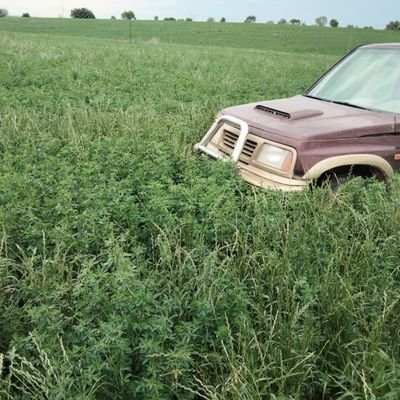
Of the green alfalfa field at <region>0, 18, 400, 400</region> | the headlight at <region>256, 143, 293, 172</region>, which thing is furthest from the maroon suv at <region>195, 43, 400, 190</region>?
the green alfalfa field at <region>0, 18, 400, 400</region>

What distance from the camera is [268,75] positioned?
13.6m

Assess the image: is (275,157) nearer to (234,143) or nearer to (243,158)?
(243,158)

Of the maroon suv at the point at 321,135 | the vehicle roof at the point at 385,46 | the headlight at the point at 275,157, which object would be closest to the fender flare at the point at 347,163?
the maroon suv at the point at 321,135

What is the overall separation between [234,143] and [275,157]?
25.7 inches

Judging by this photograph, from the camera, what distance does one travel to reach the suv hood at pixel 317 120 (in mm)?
4258

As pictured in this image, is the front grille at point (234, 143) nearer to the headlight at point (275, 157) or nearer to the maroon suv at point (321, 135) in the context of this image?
the maroon suv at point (321, 135)

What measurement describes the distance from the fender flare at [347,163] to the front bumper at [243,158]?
0.34 ft

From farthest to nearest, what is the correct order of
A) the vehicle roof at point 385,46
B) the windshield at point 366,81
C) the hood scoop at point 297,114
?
the vehicle roof at point 385,46, the windshield at point 366,81, the hood scoop at point 297,114

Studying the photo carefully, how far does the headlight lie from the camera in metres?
4.23

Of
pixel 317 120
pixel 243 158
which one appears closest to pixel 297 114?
pixel 317 120

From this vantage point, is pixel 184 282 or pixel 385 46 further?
pixel 385 46

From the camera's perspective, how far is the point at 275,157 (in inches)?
171

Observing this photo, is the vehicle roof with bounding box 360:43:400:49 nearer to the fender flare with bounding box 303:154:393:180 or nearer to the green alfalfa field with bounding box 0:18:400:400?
the fender flare with bounding box 303:154:393:180

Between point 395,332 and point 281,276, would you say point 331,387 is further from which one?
point 281,276
